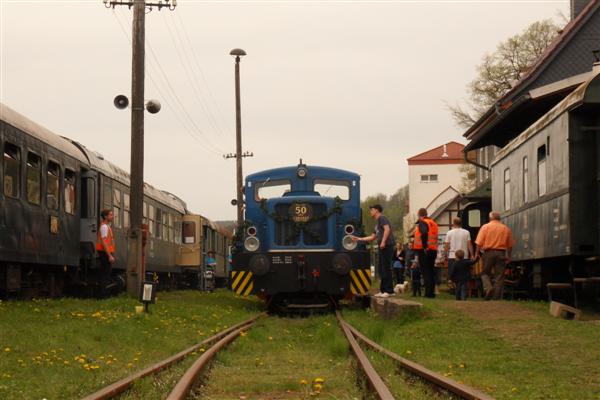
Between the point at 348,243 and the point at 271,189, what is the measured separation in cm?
225

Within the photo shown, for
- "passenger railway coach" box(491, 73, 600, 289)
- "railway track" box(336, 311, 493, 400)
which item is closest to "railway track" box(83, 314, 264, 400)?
"railway track" box(336, 311, 493, 400)

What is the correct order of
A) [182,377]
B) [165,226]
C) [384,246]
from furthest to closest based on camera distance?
[165,226] → [384,246] → [182,377]

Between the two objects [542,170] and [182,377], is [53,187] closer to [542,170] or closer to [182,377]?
[542,170]

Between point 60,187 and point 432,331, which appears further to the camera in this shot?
point 60,187

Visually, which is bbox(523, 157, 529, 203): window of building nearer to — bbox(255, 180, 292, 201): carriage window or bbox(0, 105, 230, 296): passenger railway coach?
bbox(255, 180, 292, 201): carriage window

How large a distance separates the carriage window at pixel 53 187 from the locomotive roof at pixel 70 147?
0.42 m

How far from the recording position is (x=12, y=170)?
50.9 ft

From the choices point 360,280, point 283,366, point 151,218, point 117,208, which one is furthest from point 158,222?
point 283,366

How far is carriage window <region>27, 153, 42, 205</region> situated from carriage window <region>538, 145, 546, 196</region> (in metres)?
8.69

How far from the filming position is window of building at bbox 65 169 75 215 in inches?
752

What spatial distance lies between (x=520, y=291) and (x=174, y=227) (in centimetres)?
1622

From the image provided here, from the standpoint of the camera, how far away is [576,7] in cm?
3462

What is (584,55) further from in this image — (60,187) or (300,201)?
(60,187)

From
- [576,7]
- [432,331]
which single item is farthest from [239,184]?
[432,331]
